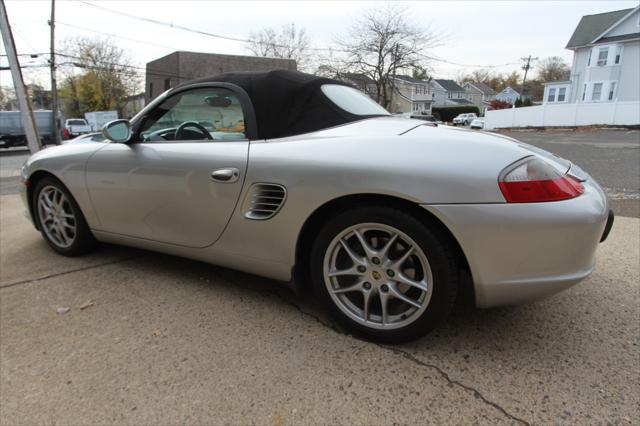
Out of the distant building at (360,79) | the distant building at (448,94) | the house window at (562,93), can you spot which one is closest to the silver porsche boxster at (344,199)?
the distant building at (360,79)

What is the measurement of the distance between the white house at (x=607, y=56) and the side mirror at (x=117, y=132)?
121 ft

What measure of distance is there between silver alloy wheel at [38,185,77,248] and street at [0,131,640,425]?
1.74 feet

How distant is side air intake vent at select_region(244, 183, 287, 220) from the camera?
214 cm

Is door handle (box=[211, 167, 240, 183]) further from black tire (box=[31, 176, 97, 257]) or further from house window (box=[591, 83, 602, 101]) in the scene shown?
house window (box=[591, 83, 602, 101])

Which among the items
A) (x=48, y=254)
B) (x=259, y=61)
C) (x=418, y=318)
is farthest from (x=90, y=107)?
(x=418, y=318)

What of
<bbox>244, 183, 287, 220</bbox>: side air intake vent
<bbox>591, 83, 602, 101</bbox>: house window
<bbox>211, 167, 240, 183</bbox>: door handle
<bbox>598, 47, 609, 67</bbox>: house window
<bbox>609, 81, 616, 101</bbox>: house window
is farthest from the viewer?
<bbox>591, 83, 602, 101</bbox>: house window

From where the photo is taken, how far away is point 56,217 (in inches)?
129

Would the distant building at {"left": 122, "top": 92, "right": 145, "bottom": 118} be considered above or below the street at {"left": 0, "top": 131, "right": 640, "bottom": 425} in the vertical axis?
above

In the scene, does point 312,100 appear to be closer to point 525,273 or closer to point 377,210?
point 377,210

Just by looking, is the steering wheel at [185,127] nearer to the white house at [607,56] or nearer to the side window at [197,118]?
the side window at [197,118]

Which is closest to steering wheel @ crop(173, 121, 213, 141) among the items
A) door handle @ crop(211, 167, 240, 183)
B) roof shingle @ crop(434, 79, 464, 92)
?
door handle @ crop(211, 167, 240, 183)

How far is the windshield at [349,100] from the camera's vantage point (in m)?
2.50

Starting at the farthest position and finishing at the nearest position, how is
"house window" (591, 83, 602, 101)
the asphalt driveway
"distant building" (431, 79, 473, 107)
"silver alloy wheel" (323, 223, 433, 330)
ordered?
"distant building" (431, 79, 473, 107) → "house window" (591, 83, 602, 101) → "silver alloy wheel" (323, 223, 433, 330) → the asphalt driveway

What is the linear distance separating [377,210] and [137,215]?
69.2 inches
